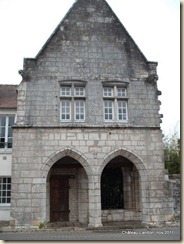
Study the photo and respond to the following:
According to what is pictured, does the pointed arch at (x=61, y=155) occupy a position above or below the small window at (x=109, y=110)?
below

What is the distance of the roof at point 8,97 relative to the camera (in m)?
14.5

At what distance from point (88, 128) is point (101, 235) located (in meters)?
3.70

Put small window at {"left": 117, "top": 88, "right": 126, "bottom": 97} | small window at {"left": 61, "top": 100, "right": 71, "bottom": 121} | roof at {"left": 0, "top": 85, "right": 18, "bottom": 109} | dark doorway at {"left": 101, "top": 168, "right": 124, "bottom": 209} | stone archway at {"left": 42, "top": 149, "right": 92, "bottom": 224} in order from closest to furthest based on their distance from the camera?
1. small window at {"left": 61, "top": 100, "right": 71, "bottom": 121}
2. small window at {"left": 117, "top": 88, "right": 126, "bottom": 97}
3. stone archway at {"left": 42, "top": 149, "right": 92, "bottom": 224}
4. dark doorway at {"left": 101, "top": 168, "right": 124, "bottom": 209}
5. roof at {"left": 0, "top": 85, "right": 18, "bottom": 109}

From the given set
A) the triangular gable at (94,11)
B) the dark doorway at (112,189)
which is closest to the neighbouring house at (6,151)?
the dark doorway at (112,189)

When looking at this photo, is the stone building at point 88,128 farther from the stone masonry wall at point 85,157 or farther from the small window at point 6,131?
the small window at point 6,131

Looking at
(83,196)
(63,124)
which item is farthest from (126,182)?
(63,124)

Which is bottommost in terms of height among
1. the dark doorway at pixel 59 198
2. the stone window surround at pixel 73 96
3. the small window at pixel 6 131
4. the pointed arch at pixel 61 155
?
the dark doorway at pixel 59 198

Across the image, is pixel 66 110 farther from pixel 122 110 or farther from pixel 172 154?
pixel 172 154

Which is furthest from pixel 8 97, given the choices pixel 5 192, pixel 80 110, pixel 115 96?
pixel 115 96

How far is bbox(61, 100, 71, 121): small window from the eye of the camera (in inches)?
465

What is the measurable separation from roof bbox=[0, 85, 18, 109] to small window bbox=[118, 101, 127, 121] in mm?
5033

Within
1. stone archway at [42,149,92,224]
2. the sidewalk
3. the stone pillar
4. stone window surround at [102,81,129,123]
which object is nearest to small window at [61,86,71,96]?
stone window surround at [102,81,129,123]

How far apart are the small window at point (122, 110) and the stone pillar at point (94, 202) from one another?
2.42 metres

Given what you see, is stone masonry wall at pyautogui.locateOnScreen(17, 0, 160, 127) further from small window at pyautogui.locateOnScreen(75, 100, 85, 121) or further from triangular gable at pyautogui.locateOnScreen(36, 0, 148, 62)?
small window at pyautogui.locateOnScreen(75, 100, 85, 121)
